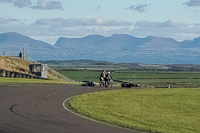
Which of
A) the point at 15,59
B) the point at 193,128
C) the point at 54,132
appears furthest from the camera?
the point at 15,59

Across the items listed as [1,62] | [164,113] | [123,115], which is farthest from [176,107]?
[1,62]

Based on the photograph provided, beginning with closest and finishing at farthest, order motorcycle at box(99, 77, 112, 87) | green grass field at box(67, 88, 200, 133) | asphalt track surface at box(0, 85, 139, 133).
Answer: asphalt track surface at box(0, 85, 139, 133) < green grass field at box(67, 88, 200, 133) < motorcycle at box(99, 77, 112, 87)

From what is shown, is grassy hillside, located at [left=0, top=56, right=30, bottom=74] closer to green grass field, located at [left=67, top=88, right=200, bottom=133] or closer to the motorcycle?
the motorcycle

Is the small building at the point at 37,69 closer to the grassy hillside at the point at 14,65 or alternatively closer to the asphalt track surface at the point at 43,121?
the grassy hillside at the point at 14,65

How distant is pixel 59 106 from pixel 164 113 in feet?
21.2

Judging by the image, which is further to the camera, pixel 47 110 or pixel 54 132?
pixel 47 110

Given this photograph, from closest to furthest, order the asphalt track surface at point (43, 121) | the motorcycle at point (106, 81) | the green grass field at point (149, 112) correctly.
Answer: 1. the asphalt track surface at point (43, 121)
2. the green grass field at point (149, 112)
3. the motorcycle at point (106, 81)

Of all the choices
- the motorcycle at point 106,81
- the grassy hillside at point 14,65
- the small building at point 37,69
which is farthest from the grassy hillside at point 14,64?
the motorcycle at point 106,81

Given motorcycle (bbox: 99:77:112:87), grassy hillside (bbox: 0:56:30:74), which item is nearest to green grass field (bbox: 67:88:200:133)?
motorcycle (bbox: 99:77:112:87)

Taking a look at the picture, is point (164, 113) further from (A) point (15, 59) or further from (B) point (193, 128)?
(A) point (15, 59)

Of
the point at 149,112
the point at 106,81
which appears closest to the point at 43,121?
the point at 149,112

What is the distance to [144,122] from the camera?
22.0 metres

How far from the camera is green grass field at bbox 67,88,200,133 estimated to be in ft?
69.5

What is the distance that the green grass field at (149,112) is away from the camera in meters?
21.2
